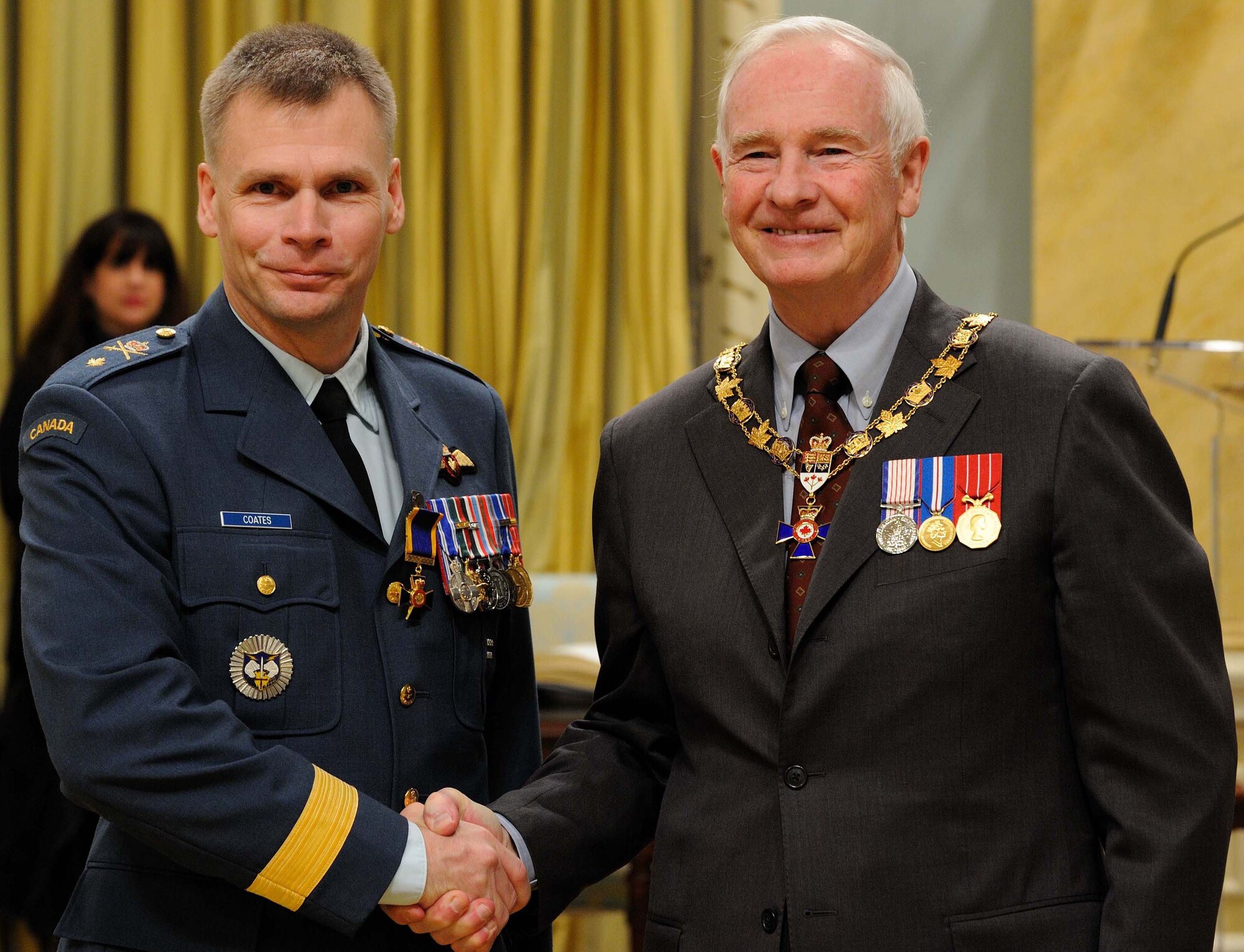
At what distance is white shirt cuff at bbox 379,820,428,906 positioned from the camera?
1720mm

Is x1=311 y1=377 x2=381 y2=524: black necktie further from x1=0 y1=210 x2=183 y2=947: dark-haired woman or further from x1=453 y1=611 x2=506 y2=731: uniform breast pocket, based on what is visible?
x1=0 y1=210 x2=183 y2=947: dark-haired woman

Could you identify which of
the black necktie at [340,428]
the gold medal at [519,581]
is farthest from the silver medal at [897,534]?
the black necktie at [340,428]

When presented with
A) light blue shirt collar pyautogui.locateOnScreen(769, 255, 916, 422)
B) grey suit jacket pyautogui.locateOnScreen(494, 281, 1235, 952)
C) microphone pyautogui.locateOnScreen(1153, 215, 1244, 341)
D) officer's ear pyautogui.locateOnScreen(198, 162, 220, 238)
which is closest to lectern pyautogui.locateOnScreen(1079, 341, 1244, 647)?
microphone pyautogui.locateOnScreen(1153, 215, 1244, 341)

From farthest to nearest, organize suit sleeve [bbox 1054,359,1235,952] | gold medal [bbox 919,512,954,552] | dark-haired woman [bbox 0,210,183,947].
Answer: dark-haired woman [bbox 0,210,183,947] → gold medal [bbox 919,512,954,552] → suit sleeve [bbox 1054,359,1235,952]

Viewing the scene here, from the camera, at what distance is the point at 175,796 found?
1.61 metres

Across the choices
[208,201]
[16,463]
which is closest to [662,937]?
[208,201]

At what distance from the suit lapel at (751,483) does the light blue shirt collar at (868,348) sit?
0.06 m

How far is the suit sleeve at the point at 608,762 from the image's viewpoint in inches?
76.9

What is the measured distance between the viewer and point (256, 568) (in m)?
Answer: 1.72

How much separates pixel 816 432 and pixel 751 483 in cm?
10

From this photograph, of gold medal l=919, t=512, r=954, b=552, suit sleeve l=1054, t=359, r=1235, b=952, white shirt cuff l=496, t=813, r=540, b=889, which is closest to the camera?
suit sleeve l=1054, t=359, r=1235, b=952

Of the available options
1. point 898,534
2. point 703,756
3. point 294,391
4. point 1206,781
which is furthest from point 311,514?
point 1206,781

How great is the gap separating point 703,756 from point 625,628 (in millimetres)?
241

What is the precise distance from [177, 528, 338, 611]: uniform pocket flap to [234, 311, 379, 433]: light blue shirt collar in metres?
0.21
